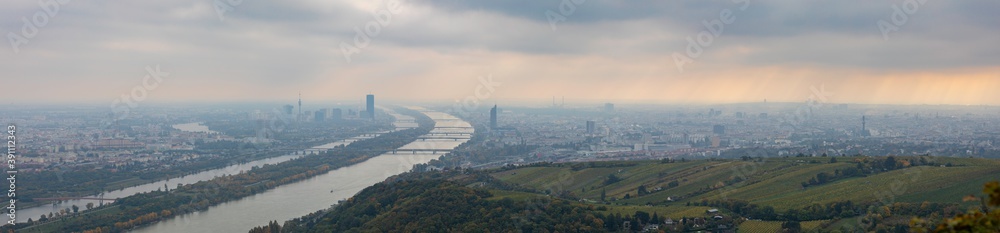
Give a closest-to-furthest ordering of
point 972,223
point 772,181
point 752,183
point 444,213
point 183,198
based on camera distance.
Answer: point 972,223 → point 444,213 → point 772,181 → point 752,183 → point 183,198

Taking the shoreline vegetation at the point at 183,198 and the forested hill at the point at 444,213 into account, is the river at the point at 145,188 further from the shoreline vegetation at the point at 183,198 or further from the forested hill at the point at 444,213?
the forested hill at the point at 444,213

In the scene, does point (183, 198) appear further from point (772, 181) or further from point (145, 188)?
point (772, 181)

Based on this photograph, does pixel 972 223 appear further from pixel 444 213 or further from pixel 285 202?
pixel 285 202

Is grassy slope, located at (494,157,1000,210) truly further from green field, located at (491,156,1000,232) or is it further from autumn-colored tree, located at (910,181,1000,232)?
autumn-colored tree, located at (910,181,1000,232)

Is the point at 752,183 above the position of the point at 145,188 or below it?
above

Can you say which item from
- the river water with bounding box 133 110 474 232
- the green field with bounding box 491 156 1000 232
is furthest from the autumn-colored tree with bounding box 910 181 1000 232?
the river water with bounding box 133 110 474 232

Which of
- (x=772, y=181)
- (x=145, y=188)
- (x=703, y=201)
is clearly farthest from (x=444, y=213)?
(x=145, y=188)

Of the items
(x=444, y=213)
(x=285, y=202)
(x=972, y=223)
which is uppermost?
(x=972, y=223)

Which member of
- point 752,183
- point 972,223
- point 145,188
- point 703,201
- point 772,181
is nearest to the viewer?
point 972,223

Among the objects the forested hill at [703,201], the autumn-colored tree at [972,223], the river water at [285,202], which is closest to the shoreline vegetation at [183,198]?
the river water at [285,202]

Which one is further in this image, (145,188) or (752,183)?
(145,188)
